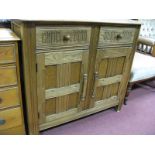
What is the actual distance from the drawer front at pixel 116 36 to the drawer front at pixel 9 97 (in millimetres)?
705

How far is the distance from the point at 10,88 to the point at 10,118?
9.6 inches

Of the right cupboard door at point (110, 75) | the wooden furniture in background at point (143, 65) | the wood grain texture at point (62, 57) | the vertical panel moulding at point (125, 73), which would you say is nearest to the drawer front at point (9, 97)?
the wood grain texture at point (62, 57)

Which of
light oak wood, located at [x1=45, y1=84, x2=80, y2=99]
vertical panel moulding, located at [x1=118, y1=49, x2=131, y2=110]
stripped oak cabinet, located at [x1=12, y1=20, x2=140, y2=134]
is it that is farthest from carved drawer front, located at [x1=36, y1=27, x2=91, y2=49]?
vertical panel moulding, located at [x1=118, y1=49, x2=131, y2=110]

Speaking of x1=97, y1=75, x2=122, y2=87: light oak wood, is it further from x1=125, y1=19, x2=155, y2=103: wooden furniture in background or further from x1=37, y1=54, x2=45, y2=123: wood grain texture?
x1=37, y1=54, x2=45, y2=123: wood grain texture

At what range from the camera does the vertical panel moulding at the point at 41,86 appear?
1.07 metres

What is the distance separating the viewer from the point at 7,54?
3.20 ft

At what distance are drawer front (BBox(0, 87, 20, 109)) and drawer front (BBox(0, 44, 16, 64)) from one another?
199 mm

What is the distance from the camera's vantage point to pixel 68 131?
147 centimetres

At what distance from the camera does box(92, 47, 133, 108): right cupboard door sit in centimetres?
135

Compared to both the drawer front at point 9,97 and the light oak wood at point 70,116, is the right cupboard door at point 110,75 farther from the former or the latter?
the drawer front at point 9,97
